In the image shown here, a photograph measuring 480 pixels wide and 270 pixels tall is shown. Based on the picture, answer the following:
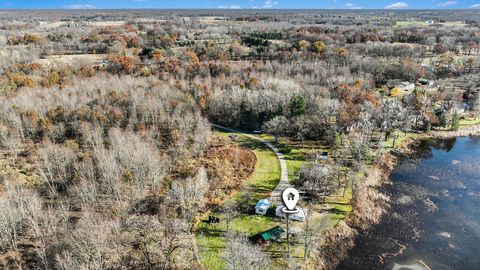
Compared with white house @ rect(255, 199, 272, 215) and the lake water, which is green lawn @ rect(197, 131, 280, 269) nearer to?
white house @ rect(255, 199, 272, 215)

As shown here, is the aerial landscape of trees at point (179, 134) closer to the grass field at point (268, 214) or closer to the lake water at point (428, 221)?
the grass field at point (268, 214)

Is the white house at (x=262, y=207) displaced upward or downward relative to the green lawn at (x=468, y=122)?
downward

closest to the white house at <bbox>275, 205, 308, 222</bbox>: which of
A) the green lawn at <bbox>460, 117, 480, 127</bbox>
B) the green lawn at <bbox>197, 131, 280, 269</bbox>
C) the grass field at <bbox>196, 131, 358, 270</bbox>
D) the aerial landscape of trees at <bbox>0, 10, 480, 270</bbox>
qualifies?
the grass field at <bbox>196, 131, 358, 270</bbox>

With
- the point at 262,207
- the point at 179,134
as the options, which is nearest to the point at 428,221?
the point at 262,207

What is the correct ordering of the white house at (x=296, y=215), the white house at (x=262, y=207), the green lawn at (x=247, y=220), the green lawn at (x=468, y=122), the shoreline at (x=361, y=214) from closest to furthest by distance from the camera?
the green lawn at (x=247, y=220), the shoreline at (x=361, y=214), the white house at (x=296, y=215), the white house at (x=262, y=207), the green lawn at (x=468, y=122)

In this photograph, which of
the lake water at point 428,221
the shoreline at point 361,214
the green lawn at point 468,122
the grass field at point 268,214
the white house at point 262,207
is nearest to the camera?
the grass field at point 268,214

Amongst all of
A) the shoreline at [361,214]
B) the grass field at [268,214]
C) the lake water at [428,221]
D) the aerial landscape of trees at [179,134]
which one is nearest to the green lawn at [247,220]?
the grass field at [268,214]

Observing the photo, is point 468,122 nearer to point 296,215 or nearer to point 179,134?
point 296,215

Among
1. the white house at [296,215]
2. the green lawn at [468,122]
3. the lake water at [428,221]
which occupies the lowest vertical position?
the lake water at [428,221]

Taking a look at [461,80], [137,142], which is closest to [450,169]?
[137,142]
